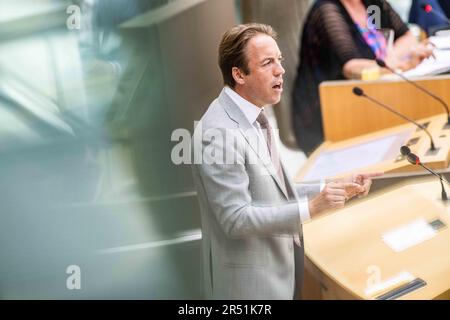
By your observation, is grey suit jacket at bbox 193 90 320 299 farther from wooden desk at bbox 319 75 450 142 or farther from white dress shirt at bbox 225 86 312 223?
wooden desk at bbox 319 75 450 142

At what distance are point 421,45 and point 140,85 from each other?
93 centimetres

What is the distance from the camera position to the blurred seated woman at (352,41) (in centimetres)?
219

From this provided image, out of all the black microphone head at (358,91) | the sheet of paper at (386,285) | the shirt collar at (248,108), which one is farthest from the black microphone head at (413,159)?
the shirt collar at (248,108)

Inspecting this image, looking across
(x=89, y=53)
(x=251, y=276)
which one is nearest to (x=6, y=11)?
(x=89, y=53)

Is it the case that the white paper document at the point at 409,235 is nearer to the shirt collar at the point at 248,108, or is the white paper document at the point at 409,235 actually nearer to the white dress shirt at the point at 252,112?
the white dress shirt at the point at 252,112

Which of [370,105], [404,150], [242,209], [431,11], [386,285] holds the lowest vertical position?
[386,285]

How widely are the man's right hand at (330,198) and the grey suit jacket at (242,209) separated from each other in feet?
0.18

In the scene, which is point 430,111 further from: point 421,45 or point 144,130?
point 144,130

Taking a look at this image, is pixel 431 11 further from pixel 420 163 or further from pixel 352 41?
pixel 420 163

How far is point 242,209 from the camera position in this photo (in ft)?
6.70

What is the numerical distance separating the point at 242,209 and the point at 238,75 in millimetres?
414

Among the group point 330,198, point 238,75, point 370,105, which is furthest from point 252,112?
point 370,105

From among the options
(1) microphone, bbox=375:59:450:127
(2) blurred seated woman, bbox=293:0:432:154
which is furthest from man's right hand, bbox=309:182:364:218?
(1) microphone, bbox=375:59:450:127

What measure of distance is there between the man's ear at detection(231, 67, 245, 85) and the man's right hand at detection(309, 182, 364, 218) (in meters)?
0.42
